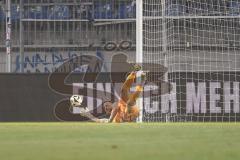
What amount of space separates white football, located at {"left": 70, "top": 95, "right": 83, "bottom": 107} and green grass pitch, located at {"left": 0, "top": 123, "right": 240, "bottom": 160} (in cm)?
612

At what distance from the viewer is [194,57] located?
739 inches

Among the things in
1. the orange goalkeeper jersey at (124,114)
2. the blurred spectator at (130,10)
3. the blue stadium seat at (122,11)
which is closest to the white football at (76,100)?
the orange goalkeeper jersey at (124,114)

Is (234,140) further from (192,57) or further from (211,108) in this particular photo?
(192,57)

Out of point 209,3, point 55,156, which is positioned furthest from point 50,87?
point 55,156

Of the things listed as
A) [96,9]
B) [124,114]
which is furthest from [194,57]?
[96,9]

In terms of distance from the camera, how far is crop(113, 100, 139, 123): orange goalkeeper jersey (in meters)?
15.8

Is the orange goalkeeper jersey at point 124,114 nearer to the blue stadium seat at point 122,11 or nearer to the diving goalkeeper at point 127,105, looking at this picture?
the diving goalkeeper at point 127,105

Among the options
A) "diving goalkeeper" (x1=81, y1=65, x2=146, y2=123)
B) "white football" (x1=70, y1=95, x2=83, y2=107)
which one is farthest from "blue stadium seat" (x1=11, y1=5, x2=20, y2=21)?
"diving goalkeeper" (x1=81, y1=65, x2=146, y2=123)

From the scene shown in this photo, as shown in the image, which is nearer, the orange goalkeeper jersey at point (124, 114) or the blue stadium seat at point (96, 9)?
the orange goalkeeper jersey at point (124, 114)

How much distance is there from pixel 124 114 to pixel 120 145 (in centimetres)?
765

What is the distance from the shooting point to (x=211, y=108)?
16.5 meters

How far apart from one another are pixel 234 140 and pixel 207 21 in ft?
34.8

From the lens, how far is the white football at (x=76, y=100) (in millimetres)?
16672

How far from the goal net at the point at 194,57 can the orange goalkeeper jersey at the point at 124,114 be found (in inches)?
13.3
